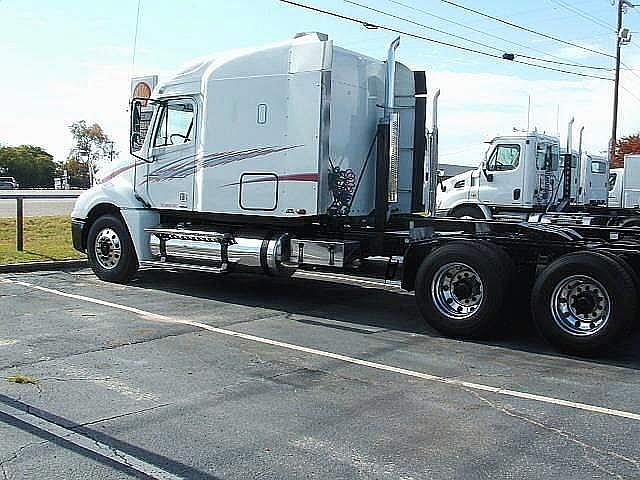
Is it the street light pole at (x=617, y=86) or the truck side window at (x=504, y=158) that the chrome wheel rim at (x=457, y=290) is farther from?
the street light pole at (x=617, y=86)

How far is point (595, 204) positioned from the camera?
22797 mm

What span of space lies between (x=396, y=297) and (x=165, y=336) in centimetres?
422

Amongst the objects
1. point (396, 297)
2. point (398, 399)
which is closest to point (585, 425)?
point (398, 399)

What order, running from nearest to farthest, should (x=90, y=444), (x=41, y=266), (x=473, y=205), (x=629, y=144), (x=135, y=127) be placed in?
(x=90, y=444)
(x=135, y=127)
(x=41, y=266)
(x=473, y=205)
(x=629, y=144)

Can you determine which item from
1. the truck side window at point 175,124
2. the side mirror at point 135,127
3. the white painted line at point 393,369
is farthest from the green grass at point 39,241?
the white painted line at point 393,369

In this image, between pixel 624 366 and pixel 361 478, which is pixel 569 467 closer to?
pixel 361 478

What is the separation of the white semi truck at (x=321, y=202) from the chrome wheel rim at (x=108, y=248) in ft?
0.07

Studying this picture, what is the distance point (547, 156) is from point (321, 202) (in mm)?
10628

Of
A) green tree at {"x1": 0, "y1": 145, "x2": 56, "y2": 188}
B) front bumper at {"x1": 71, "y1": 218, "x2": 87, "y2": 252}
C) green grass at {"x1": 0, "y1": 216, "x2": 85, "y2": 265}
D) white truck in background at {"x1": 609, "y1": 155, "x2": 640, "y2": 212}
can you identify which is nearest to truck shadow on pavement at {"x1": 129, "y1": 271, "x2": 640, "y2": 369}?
front bumper at {"x1": 71, "y1": 218, "x2": 87, "y2": 252}

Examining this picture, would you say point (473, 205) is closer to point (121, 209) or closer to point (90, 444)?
point (121, 209)

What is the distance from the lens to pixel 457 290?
29.8 ft

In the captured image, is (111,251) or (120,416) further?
(111,251)

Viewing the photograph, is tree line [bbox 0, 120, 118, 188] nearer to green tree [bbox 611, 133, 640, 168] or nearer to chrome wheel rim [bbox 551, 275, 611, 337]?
green tree [bbox 611, 133, 640, 168]

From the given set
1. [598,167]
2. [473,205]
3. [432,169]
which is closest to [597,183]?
[598,167]
